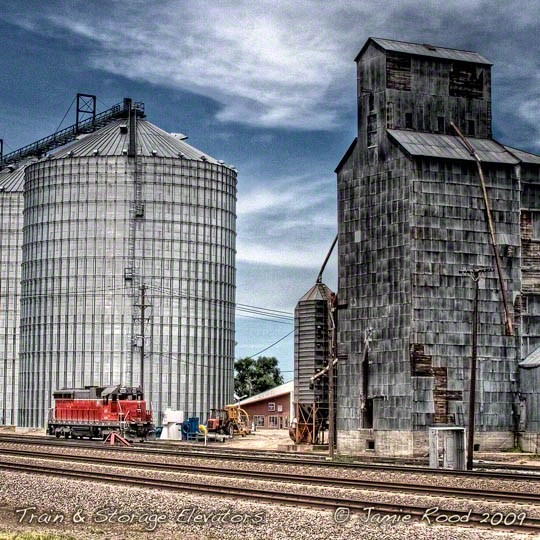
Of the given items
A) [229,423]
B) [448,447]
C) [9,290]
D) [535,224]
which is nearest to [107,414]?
[229,423]

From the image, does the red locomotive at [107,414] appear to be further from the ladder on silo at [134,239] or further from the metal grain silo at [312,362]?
the ladder on silo at [134,239]

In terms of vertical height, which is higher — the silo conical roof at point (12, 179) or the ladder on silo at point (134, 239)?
the silo conical roof at point (12, 179)

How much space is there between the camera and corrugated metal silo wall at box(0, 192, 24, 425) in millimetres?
98500

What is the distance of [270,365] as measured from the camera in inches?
5354

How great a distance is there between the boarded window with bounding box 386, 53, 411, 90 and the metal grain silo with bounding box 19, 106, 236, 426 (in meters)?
32.6

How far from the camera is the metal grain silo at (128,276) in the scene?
83875 millimetres

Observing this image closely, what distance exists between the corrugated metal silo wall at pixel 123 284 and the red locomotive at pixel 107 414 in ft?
52.7

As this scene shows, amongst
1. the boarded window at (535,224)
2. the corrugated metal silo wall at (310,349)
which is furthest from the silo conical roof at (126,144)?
the boarded window at (535,224)

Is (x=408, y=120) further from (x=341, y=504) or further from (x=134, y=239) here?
(x=341, y=504)

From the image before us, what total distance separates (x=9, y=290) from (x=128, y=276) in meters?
22.1

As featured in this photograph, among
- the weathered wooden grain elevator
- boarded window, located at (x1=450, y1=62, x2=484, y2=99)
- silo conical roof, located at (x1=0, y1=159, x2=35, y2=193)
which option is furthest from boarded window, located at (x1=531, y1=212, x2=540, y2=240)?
silo conical roof, located at (x1=0, y1=159, x2=35, y2=193)

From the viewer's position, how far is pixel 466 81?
A: 6125 centimetres

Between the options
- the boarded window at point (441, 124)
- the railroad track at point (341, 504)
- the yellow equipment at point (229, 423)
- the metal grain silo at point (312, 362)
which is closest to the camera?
the railroad track at point (341, 504)

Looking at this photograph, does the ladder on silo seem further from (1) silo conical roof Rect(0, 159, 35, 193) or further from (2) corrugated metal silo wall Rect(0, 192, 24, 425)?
(1) silo conical roof Rect(0, 159, 35, 193)
